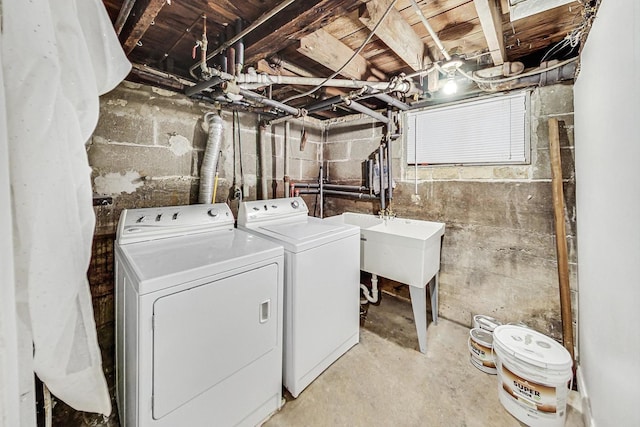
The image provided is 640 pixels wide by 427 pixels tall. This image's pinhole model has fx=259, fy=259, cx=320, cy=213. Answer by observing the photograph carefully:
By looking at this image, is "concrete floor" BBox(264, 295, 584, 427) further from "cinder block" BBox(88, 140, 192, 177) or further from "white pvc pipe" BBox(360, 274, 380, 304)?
"cinder block" BBox(88, 140, 192, 177)

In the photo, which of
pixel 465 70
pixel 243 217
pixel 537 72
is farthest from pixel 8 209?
pixel 537 72

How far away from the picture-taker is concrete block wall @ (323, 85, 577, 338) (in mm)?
1914

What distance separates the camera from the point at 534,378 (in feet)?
4.60

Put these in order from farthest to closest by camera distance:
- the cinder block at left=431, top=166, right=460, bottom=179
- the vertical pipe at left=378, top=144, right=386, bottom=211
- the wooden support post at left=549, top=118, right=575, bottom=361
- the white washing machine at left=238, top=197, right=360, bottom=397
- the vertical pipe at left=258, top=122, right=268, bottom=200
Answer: the vertical pipe at left=378, top=144, right=386, bottom=211 < the vertical pipe at left=258, top=122, right=268, bottom=200 < the cinder block at left=431, top=166, right=460, bottom=179 < the wooden support post at left=549, top=118, right=575, bottom=361 < the white washing machine at left=238, top=197, right=360, bottom=397

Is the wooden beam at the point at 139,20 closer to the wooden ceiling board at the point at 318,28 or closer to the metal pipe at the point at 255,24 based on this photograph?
the wooden ceiling board at the point at 318,28

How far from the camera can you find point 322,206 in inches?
125

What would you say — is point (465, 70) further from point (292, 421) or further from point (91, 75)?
point (292, 421)

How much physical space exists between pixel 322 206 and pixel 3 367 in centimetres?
275

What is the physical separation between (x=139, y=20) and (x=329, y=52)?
1041 mm

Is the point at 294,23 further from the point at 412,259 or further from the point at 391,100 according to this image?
the point at 412,259

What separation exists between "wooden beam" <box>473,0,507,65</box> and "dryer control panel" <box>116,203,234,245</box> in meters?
1.92

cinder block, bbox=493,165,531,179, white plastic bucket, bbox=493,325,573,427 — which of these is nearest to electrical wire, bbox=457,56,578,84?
cinder block, bbox=493,165,531,179

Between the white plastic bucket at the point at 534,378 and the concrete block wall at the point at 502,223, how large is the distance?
0.54 m

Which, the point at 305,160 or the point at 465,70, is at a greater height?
the point at 465,70
